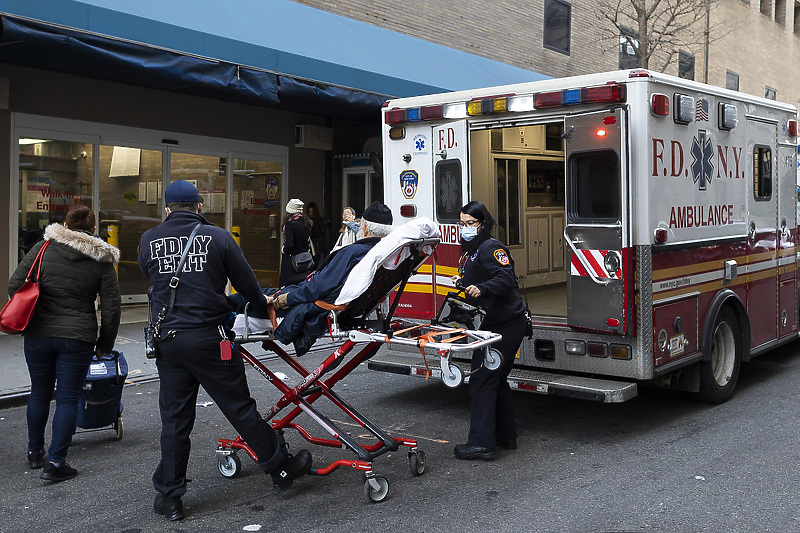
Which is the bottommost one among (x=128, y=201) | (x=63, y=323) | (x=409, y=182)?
(x=63, y=323)

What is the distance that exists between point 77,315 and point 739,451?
4.83 metres

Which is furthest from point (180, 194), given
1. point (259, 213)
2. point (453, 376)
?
point (259, 213)

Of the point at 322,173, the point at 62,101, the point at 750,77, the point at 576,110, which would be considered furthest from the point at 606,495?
the point at 750,77

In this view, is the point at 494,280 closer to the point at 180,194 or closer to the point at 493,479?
the point at 493,479

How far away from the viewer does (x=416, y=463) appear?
555cm

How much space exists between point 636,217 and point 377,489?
2888 millimetres

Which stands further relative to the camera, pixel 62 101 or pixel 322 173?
pixel 322 173

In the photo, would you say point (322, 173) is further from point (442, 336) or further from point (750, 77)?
point (750, 77)

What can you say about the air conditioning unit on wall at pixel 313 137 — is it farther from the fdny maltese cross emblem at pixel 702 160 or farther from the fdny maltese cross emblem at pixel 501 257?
the fdny maltese cross emblem at pixel 501 257

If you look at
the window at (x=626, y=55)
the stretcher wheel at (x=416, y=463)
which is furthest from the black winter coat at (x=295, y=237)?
the window at (x=626, y=55)

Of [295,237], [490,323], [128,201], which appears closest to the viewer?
[490,323]

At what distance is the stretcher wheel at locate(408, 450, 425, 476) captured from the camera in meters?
5.55

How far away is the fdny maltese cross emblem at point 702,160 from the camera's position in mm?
6988

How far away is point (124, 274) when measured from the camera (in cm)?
1309
